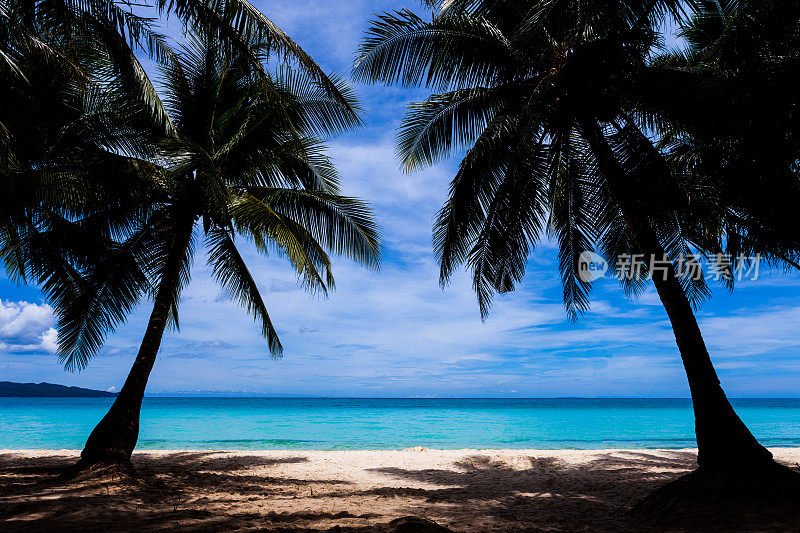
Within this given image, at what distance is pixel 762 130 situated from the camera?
5.38 m

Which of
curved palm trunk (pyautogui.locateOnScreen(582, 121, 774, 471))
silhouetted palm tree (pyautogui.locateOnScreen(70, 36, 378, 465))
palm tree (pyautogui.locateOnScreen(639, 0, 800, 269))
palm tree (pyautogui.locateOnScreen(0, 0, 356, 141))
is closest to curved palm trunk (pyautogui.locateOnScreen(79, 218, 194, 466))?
silhouetted palm tree (pyautogui.locateOnScreen(70, 36, 378, 465))

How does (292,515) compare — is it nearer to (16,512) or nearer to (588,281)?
(16,512)

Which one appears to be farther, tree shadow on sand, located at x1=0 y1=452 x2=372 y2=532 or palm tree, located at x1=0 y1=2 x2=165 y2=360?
palm tree, located at x1=0 y1=2 x2=165 y2=360

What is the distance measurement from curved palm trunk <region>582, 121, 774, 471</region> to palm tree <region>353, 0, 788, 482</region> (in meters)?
0.01

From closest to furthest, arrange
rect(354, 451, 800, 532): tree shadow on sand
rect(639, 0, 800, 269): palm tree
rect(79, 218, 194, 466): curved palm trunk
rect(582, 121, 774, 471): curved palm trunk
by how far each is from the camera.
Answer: rect(354, 451, 800, 532): tree shadow on sand < rect(582, 121, 774, 471): curved palm trunk < rect(639, 0, 800, 269): palm tree < rect(79, 218, 194, 466): curved palm trunk

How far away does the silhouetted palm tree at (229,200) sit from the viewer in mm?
6727

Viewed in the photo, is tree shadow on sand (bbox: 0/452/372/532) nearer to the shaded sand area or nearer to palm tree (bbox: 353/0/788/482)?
the shaded sand area

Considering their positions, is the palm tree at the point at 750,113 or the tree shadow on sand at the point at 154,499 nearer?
the tree shadow on sand at the point at 154,499

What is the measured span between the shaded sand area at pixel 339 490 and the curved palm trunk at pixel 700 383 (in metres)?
1.24

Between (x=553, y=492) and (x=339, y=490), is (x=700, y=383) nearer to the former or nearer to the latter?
(x=553, y=492)

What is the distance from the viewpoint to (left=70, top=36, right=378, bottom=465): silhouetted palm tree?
673cm

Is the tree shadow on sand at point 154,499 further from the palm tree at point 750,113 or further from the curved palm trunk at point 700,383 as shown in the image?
the palm tree at point 750,113

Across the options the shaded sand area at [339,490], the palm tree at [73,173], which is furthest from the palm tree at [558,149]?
the palm tree at [73,173]

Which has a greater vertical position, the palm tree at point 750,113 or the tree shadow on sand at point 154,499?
the palm tree at point 750,113
